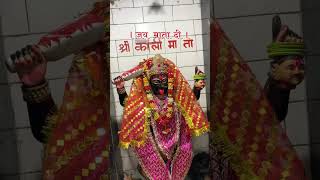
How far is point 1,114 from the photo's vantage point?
6.97 feet

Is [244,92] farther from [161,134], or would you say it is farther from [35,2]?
[35,2]

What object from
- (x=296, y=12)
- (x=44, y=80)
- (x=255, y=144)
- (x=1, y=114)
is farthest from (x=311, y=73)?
(x=1, y=114)

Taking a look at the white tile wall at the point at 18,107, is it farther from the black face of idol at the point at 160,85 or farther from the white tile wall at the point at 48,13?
the black face of idol at the point at 160,85

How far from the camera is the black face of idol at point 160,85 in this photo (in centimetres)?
215

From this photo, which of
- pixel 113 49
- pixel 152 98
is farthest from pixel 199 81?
pixel 113 49

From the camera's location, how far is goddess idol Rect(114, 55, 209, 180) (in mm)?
2148

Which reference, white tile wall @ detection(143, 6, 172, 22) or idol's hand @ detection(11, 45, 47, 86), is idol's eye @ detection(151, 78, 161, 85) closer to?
white tile wall @ detection(143, 6, 172, 22)

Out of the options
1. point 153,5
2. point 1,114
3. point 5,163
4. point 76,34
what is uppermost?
point 153,5

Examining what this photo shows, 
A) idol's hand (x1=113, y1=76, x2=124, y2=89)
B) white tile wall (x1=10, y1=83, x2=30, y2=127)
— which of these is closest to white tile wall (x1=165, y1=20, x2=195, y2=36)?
idol's hand (x1=113, y1=76, x2=124, y2=89)

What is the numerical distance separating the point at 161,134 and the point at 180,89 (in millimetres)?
238

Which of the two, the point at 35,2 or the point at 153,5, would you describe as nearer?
the point at 35,2

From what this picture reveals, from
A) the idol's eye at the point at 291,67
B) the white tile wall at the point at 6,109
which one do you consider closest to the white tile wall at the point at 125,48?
the white tile wall at the point at 6,109

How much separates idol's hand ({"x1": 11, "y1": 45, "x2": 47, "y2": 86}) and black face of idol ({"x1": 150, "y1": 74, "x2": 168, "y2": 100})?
1.68 feet

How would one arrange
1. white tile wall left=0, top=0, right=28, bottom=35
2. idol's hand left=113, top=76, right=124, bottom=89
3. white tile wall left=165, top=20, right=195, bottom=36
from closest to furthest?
white tile wall left=0, top=0, right=28, bottom=35 < idol's hand left=113, top=76, right=124, bottom=89 < white tile wall left=165, top=20, right=195, bottom=36
